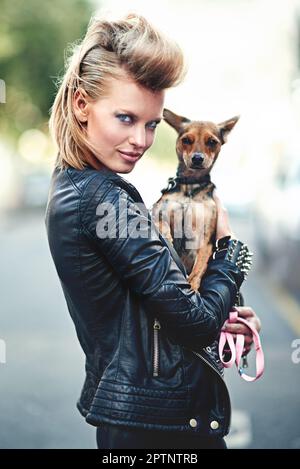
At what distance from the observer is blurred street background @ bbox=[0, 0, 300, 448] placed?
269 centimetres

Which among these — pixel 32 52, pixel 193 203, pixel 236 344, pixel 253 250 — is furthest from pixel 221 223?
pixel 32 52

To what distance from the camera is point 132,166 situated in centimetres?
207

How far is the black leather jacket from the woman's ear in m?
0.14

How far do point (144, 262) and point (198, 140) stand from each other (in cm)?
44

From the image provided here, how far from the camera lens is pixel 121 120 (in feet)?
6.56

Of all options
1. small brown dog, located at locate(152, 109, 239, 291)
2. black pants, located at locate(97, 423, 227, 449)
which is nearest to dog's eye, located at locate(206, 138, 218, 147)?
small brown dog, located at locate(152, 109, 239, 291)

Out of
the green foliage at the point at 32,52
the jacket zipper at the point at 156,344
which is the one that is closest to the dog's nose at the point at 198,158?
the jacket zipper at the point at 156,344

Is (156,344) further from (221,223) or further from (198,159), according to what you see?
(198,159)

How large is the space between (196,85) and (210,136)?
52 cm

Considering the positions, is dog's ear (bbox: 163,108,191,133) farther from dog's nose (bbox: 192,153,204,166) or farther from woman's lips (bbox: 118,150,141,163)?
woman's lips (bbox: 118,150,141,163)

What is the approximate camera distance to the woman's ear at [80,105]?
202 centimetres

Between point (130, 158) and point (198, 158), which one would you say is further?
point (198, 158)

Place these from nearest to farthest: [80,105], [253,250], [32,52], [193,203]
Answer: [80,105], [193,203], [253,250], [32,52]

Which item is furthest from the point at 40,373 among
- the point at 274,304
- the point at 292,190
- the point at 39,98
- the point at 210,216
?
the point at 39,98
